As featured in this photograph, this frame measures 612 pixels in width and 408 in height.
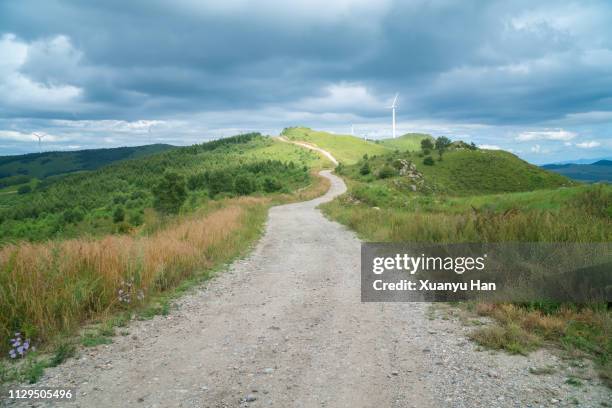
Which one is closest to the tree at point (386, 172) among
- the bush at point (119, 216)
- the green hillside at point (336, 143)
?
the bush at point (119, 216)

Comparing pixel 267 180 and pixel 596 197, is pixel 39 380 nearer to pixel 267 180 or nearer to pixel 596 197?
pixel 596 197

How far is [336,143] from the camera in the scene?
148875 mm

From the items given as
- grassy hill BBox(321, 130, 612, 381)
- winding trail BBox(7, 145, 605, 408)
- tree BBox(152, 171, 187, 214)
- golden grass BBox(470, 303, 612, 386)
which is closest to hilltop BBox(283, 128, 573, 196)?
grassy hill BBox(321, 130, 612, 381)

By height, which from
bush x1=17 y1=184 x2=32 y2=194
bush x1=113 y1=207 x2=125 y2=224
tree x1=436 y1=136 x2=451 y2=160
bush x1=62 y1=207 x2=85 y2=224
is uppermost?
tree x1=436 y1=136 x2=451 y2=160

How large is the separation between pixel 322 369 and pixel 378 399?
87 centimetres

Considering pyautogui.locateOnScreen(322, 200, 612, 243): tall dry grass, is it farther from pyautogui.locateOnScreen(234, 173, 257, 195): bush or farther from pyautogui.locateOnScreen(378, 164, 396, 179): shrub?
Result: pyautogui.locateOnScreen(378, 164, 396, 179): shrub

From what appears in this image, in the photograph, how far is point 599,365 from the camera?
14.6ft

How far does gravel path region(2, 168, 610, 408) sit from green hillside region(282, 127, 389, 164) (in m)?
114

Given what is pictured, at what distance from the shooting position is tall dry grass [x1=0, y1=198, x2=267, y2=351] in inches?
219

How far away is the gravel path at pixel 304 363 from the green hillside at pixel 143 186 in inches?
1142

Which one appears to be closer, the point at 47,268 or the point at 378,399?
the point at 378,399

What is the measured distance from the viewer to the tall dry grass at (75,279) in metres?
5.55

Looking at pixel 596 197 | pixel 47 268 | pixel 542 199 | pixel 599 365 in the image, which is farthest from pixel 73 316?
pixel 542 199

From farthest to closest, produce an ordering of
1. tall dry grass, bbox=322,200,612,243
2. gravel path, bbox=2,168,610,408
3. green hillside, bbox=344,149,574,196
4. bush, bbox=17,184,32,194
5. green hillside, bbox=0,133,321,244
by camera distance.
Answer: bush, bbox=17,184,32,194
green hillside, bbox=0,133,321,244
green hillside, bbox=344,149,574,196
tall dry grass, bbox=322,200,612,243
gravel path, bbox=2,168,610,408
